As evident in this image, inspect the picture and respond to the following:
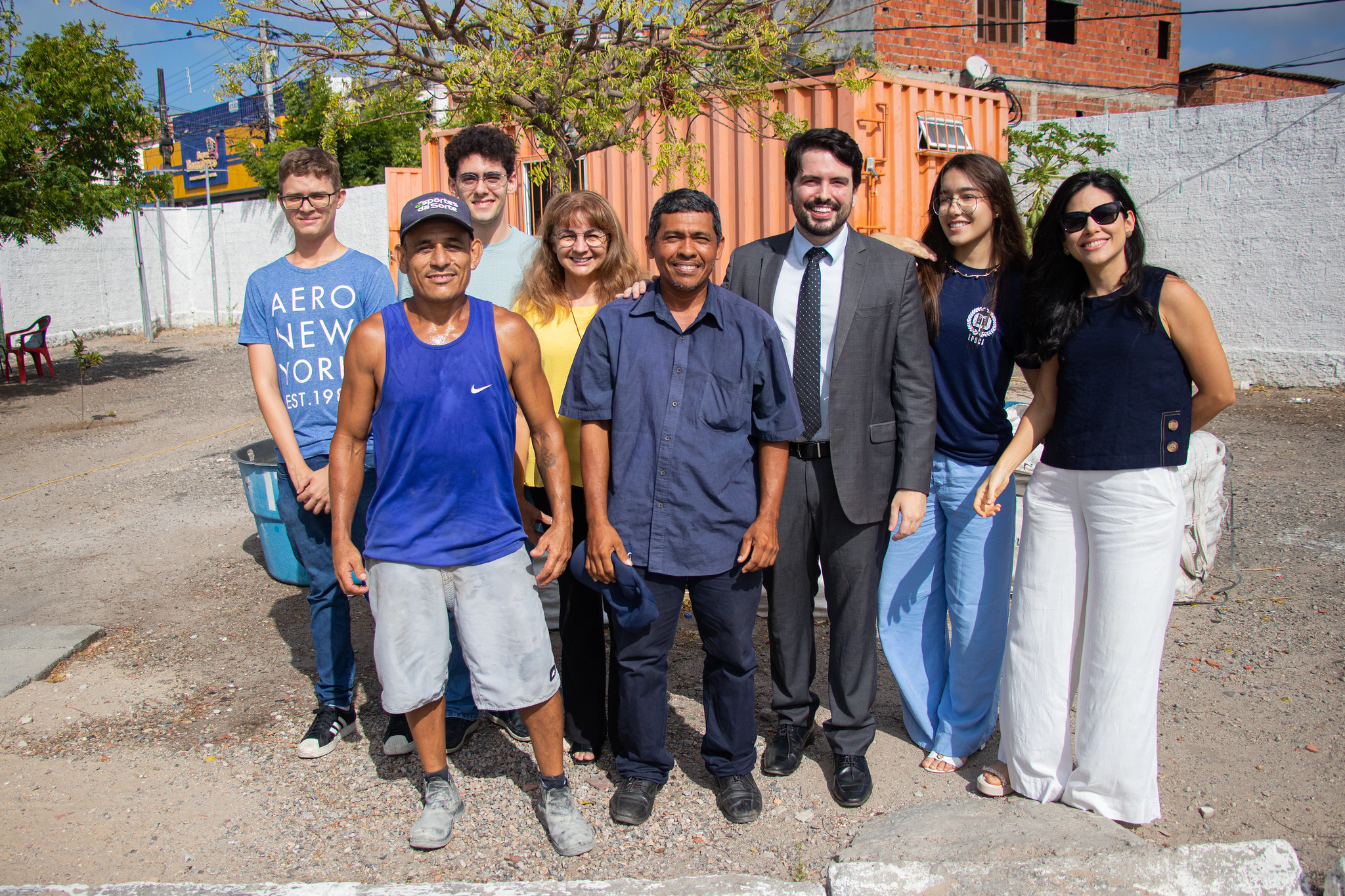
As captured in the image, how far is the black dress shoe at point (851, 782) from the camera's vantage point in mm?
2932

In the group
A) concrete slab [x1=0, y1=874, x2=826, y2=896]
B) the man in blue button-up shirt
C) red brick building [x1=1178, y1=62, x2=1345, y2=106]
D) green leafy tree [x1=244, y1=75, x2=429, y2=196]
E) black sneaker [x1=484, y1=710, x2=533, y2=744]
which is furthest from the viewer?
green leafy tree [x1=244, y1=75, x2=429, y2=196]

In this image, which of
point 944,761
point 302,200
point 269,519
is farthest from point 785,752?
point 269,519

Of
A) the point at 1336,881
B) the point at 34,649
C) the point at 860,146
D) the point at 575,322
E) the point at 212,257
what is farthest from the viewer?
the point at 212,257

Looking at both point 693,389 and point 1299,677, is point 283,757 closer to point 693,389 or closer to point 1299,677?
point 693,389

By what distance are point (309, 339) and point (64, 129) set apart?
1125 cm

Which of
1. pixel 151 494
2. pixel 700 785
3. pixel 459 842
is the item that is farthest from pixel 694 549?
pixel 151 494

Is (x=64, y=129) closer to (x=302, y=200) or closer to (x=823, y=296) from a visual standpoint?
(x=302, y=200)

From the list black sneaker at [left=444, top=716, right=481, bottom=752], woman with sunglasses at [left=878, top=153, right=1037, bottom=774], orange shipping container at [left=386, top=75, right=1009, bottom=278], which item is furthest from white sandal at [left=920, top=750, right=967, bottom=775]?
orange shipping container at [left=386, top=75, right=1009, bottom=278]

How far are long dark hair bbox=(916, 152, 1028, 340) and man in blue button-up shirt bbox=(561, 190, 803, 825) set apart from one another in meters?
0.60

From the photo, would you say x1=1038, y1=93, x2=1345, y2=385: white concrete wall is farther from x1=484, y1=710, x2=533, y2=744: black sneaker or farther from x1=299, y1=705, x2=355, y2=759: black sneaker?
x1=299, y1=705, x2=355, y2=759: black sneaker

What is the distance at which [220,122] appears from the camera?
34031 millimetres

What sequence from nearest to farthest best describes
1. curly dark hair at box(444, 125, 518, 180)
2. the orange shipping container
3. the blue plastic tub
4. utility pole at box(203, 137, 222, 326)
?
curly dark hair at box(444, 125, 518, 180) < the blue plastic tub < the orange shipping container < utility pole at box(203, 137, 222, 326)

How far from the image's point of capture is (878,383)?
2.90m

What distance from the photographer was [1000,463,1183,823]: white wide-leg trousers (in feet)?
8.71
